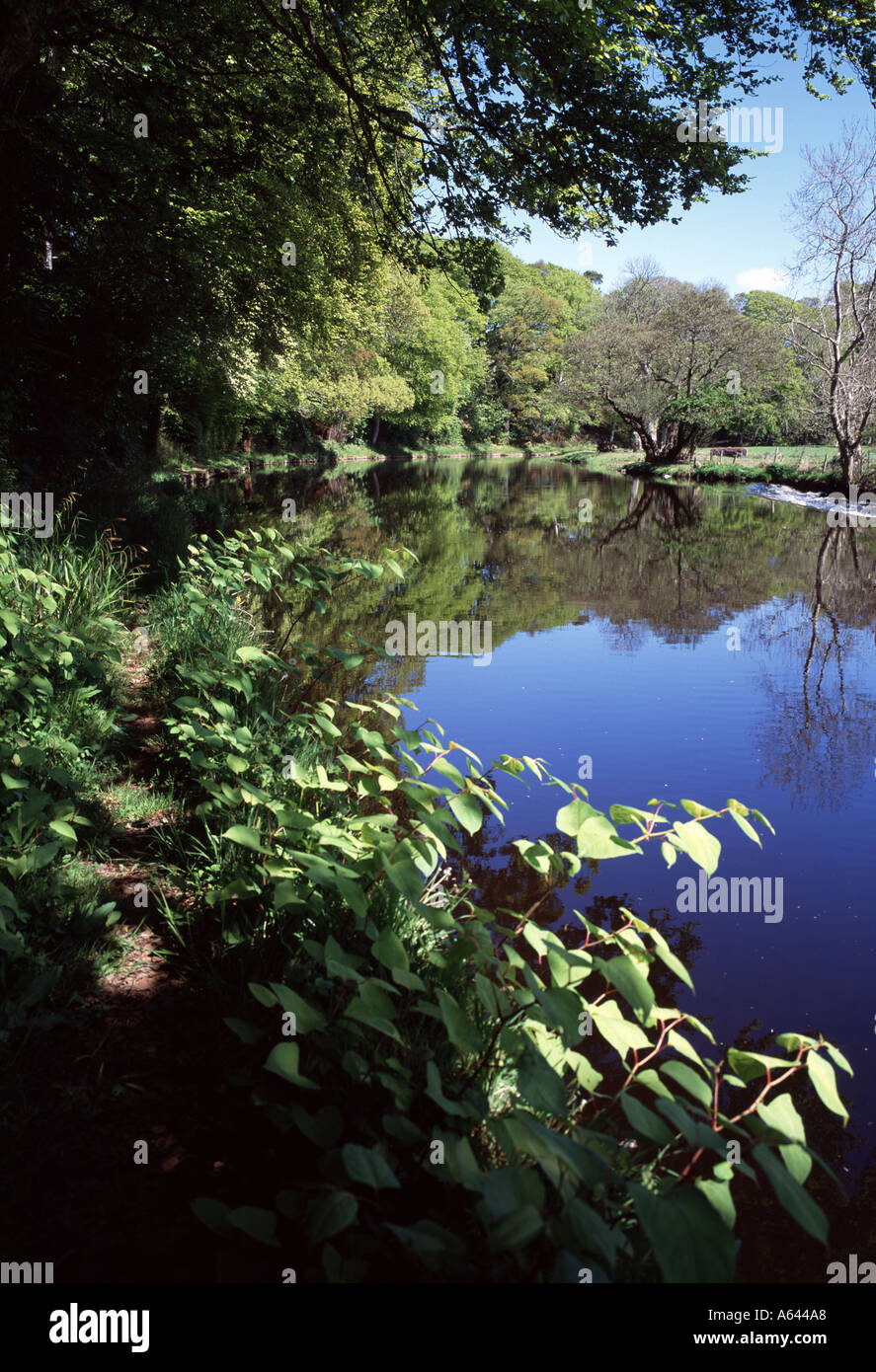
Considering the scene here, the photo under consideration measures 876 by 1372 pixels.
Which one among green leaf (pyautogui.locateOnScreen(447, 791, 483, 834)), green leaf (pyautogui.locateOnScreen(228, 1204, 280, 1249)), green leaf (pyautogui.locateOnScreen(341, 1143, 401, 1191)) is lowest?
green leaf (pyautogui.locateOnScreen(228, 1204, 280, 1249))

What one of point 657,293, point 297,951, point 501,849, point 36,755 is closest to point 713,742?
point 501,849

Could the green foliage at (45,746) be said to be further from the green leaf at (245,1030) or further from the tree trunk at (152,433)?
the tree trunk at (152,433)

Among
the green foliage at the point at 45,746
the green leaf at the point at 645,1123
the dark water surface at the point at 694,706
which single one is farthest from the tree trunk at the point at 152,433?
the green leaf at the point at 645,1123

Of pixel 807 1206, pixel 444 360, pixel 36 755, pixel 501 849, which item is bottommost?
pixel 501 849

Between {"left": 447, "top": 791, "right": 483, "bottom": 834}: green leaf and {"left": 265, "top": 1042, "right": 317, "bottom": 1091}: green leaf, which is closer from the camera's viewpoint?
{"left": 265, "top": 1042, "right": 317, "bottom": 1091}: green leaf

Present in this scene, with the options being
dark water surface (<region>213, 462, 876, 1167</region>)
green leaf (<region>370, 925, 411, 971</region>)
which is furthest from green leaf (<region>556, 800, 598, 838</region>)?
dark water surface (<region>213, 462, 876, 1167</region>)

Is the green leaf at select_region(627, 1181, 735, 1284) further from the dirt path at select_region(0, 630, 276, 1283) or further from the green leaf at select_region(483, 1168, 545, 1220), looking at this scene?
the dirt path at select_region(0, 630, 276, 1283)

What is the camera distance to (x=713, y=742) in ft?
25.7

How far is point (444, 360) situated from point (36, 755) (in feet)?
199

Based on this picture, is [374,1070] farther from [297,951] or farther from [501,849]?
[501,849]

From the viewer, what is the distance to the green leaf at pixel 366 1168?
149 centimetres

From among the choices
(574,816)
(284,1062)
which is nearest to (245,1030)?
(284,1062)

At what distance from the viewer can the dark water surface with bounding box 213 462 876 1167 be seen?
464 centimetres

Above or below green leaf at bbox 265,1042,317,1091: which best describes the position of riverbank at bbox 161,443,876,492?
above
